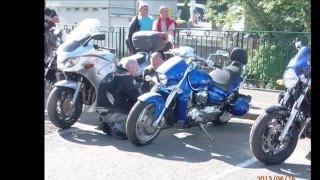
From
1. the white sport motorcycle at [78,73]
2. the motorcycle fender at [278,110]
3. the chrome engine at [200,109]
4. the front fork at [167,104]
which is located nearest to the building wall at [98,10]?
the white sport motorcycle at [78,73]

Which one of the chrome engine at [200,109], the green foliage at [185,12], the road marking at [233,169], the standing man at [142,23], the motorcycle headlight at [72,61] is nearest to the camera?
the road marking at [233,169]

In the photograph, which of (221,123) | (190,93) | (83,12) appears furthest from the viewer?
(83,12)

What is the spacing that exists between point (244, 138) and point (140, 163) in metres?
1.51

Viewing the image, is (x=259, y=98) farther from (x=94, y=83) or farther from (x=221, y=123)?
(x=94, y=83)

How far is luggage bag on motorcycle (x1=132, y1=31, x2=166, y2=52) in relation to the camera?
567 cm

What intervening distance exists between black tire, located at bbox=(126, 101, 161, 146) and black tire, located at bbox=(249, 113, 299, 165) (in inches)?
43.0

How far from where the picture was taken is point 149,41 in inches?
224

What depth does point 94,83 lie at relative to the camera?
5.31 metres

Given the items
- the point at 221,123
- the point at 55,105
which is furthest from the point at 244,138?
the point at 55,105

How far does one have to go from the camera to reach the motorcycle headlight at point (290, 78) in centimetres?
407

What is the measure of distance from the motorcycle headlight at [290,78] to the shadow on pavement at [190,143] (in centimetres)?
82

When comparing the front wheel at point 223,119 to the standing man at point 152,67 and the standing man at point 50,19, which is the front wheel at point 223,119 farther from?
the standing man at point 50,19

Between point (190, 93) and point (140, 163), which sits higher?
point (190, 93)

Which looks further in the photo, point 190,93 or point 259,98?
point 259,98
